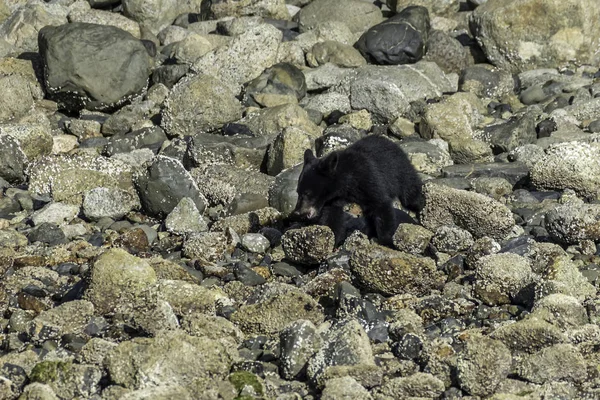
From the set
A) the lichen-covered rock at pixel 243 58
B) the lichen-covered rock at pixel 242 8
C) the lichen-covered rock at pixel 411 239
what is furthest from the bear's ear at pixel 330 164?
the lichen-covered rock at pixel 242 8

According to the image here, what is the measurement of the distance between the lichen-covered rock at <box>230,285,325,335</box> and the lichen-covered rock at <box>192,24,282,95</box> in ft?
24.7

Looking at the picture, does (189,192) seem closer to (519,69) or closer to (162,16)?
(519,69)

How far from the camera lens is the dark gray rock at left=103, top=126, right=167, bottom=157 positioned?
12133mm

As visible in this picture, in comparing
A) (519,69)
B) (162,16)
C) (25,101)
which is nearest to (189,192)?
(25,101)

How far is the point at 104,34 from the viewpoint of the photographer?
1399 cm

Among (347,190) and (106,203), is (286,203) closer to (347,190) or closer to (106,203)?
(347,190)

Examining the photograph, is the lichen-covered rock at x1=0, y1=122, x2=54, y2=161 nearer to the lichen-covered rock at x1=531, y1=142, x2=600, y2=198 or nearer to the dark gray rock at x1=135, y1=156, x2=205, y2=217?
the dark gray rock at x1=135, y1=156, x2=205, y2=217

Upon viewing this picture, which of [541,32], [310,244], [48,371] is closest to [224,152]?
[310,244]

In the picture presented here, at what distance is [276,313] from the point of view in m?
6.78

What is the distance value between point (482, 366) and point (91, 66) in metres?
9.27

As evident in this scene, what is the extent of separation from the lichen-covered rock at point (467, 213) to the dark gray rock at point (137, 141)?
4448 millimetres

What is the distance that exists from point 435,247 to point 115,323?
2725 mm

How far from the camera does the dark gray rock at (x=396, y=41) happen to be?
1478 centimetres

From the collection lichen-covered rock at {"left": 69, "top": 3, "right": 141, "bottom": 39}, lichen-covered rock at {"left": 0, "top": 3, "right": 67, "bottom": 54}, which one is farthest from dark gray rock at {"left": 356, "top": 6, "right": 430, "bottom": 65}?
lichen-covered rock at {"left": 0, "top": 3, "right": 67, "bottom": 54}
